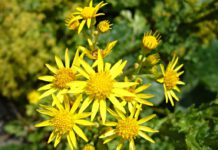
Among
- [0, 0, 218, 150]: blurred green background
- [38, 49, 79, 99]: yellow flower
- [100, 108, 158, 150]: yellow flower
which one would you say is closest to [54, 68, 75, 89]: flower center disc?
[38, 49, 79, 99]: yellow flower

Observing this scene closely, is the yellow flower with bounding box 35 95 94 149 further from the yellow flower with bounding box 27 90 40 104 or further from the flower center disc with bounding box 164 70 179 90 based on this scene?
the yellow flower with bounding box 27 90 40 104

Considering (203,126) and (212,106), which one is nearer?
(203,126)

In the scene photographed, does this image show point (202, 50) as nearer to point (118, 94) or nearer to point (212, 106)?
point (212, 106)

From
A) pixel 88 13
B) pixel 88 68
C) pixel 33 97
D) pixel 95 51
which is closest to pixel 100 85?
pixel 88 68

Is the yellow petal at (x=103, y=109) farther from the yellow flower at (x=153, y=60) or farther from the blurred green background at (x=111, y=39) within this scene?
the blurred green background at (x=111, y=39)

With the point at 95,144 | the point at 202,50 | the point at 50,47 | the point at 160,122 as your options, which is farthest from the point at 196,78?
the point at 95,144

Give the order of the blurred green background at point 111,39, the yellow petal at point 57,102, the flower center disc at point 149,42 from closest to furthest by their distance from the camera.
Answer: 1. the yellow petal at point 57,102
2. the flower center disc at point 149,42
3. the blurred green background at point 111,39

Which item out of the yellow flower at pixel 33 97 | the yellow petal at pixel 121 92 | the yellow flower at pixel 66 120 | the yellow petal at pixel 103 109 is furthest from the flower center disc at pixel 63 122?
the yellow flower at pixel 33 97
